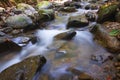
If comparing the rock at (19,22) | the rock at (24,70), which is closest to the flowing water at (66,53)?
the rock at (24,70)

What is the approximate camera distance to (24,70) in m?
4.80

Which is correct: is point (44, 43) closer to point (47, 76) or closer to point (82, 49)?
point (82, 49)

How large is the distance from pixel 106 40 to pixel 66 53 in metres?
1.52

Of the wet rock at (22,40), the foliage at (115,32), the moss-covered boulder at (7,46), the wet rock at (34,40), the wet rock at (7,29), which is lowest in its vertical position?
the wet rock at (34,40)

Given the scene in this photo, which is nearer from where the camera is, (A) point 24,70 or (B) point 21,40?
(A) point 24,70

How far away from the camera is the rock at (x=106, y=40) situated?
614cm

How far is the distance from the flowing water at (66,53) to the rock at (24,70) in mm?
385

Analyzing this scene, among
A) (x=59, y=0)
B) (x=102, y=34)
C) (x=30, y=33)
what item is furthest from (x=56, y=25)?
(x=59, y=0)

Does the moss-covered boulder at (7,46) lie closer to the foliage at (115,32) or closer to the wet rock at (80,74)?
the wet rock at (80,74)

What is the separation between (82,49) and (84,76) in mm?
1992

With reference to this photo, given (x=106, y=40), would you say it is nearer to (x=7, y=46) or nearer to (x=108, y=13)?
(x=108, y=13)

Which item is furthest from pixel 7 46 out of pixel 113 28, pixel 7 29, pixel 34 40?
pixel 113 28

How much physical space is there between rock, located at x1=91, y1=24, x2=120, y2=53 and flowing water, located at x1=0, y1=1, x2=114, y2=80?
0.20m

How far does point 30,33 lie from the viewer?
838 centimetres
